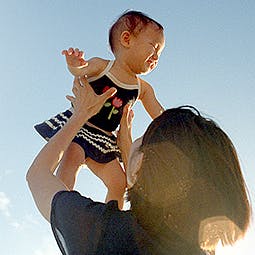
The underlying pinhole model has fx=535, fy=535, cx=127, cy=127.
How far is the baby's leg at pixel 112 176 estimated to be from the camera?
2838 mm

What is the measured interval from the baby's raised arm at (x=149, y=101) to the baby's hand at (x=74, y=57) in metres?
0.52

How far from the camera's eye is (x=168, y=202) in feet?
4.58

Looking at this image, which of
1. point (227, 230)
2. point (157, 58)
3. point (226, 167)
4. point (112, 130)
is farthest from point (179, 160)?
point (157, 58)

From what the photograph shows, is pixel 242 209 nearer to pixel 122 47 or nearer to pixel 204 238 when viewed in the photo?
pixel 204 238

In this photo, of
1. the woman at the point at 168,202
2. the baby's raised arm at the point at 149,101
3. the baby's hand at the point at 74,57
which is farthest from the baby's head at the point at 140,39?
the woman at the point at 168,202

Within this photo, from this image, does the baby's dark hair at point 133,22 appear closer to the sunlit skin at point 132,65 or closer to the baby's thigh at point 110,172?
the sunlit skin at point 132,65

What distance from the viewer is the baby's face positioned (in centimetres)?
307

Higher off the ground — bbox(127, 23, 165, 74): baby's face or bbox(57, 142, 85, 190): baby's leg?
bbox(127, 23, 165, 74): baby's face

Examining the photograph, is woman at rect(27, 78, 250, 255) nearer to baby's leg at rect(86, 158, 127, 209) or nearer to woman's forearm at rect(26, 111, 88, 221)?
woman's forearm at rect(26, 111, 88, 221)

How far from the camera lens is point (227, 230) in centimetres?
144

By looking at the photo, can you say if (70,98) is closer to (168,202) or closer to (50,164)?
(50,164)

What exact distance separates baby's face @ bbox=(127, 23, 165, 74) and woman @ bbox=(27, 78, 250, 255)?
1574 mm

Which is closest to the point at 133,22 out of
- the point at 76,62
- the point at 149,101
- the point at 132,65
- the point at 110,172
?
the point at 132,65

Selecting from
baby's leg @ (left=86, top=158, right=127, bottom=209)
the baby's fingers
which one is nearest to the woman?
the baby's fingers
